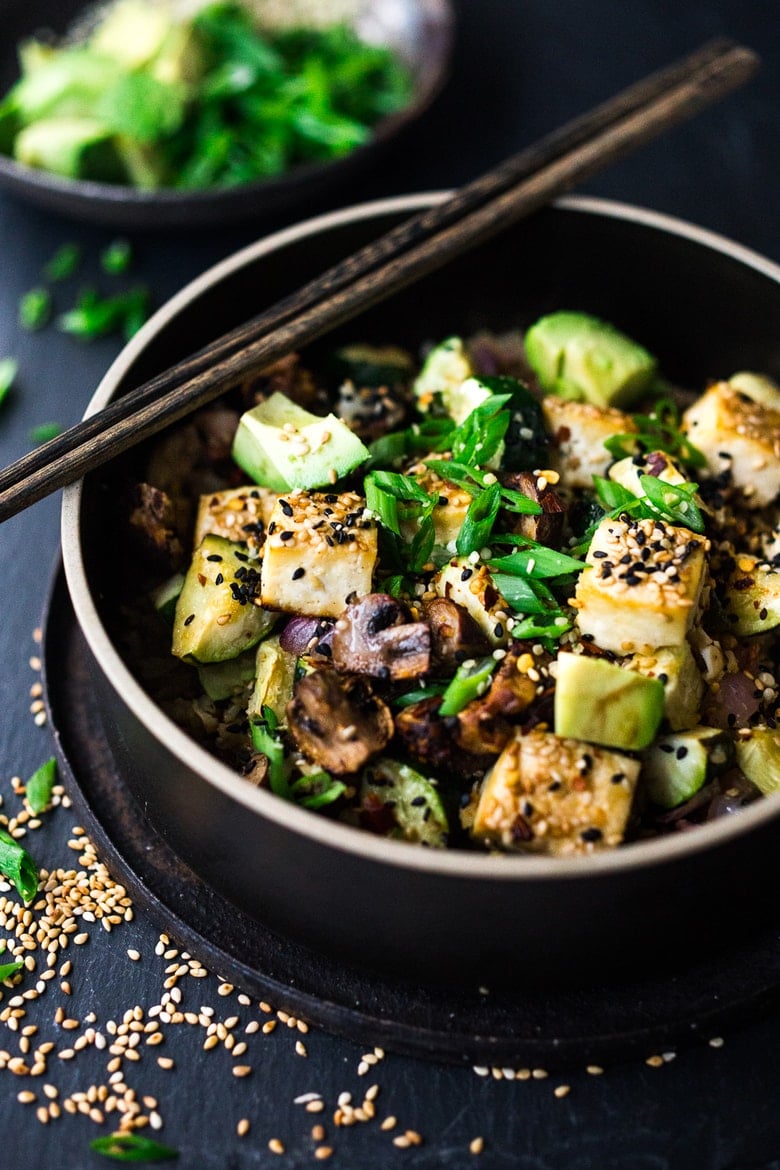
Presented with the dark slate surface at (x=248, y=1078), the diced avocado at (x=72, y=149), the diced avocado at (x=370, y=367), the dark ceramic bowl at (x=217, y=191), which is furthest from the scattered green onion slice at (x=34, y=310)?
the diced avocado at (x=370, y=367)

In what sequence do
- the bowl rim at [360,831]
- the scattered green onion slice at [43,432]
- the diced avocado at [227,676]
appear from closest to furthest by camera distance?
the bowl rim at [360,831], the diced avocado at [227,676], the scattered green onion slice at [43,432]

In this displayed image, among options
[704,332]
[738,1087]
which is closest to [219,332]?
[704,332]

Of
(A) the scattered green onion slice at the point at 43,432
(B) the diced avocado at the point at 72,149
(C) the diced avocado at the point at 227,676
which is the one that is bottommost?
(C) the diced avocado at the point at 227,676

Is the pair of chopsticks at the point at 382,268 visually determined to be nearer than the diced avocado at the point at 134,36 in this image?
Yes

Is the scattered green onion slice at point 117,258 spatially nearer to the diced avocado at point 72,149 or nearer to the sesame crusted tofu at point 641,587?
the diced avocado at point 72,149

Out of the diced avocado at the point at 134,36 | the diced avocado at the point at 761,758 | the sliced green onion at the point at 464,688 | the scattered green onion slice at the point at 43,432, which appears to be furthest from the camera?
the diced avocado at the point at 134,36
